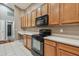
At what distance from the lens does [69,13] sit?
2338 mm

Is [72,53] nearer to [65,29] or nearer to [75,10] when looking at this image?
[75,10]

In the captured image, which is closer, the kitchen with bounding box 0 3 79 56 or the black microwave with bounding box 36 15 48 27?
the kitchen with bounding box 0 3 79 56

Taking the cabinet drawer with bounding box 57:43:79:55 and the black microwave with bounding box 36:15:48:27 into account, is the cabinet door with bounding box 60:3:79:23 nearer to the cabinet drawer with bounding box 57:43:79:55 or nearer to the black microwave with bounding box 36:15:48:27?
the cabinet drawer with bounding box 57:43:79:55

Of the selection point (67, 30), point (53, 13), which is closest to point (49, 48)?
point (67, 30)

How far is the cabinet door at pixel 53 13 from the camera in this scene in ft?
9.24

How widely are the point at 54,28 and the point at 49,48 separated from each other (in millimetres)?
868

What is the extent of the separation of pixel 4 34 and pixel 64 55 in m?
1.48

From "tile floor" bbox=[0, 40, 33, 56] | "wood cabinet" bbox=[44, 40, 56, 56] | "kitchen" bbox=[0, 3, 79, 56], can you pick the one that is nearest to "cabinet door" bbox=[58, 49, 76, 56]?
"kitchen" bbox=[0, 3, 79, 56]

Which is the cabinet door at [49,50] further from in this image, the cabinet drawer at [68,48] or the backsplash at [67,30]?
the backsplash at [67,30]

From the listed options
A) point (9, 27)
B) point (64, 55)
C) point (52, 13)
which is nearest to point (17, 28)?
point (9, 27)

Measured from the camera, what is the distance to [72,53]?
72.3 inches

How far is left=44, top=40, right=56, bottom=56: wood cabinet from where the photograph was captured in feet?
8.05

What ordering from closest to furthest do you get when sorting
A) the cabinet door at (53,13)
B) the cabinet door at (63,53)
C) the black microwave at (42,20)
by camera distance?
1. the cabinet door at (63,53)
2. the cabinet door at (53,13)
3. the black microwave at (42,20)

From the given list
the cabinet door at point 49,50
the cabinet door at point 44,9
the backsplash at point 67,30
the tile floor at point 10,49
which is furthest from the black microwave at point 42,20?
the tile floor at point 10,49
